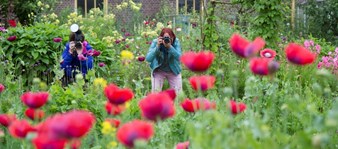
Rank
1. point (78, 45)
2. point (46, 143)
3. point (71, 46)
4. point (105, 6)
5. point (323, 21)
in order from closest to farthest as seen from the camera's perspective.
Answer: point (46, 143), point (78, 45), point (71, 46), point (323, 21), point (105, 6)

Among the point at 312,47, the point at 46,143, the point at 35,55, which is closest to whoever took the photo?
the point at 46,143

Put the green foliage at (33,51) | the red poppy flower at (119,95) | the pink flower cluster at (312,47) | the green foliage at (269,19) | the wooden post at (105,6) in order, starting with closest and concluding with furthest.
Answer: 1. the red poppy flower at (119,95)
2. the green foliage at (33,51)
3. the green foliage at (269,19)
4. the pink flower cluster at (312,47)
5. the wooden post at (105,6)

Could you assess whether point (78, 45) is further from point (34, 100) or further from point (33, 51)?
point (34, 100)

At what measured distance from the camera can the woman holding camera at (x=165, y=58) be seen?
545 centimetres

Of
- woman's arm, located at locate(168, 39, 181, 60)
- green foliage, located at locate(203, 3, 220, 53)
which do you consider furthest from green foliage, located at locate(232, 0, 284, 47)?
woman's arm, located at locate(168, 39, 181, 60)

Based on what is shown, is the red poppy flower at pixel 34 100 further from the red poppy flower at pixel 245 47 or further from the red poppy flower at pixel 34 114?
the red poppy flower at pixel 245 47

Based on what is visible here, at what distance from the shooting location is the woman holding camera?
545 centimetres

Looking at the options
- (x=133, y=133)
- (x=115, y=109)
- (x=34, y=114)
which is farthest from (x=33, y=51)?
(x=133, y=133)

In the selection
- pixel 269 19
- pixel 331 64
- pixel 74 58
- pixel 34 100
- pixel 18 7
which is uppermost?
pixel 18 7

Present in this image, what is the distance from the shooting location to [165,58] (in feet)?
18.8

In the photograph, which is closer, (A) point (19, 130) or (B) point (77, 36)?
(A) point (19, 130)

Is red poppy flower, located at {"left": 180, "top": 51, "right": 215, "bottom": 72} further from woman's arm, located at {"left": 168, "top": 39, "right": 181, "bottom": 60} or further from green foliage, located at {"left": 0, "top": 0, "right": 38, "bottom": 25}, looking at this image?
green foliage, located at {"left": 0, "top": 0, "right": 38, "bottom": 25}

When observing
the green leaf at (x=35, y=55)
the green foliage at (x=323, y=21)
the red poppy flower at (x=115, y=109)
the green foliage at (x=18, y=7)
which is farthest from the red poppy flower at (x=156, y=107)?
the green foliage at (x=323, y=21)

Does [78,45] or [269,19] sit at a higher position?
[269,19]
